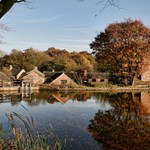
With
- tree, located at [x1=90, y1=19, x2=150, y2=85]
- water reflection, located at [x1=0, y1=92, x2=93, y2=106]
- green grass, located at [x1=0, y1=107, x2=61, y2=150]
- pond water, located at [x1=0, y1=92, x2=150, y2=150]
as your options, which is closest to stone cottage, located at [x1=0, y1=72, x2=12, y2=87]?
water reflection, located at [x1=0, y1=92, x2=93, y2=106]

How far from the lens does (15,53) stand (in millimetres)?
64438

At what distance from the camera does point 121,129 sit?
16.1 metres

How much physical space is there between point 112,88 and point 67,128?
29871mm

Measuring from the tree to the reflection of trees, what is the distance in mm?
24784

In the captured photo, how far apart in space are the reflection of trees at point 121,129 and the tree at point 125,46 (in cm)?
2478

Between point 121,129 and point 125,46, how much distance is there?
31.3 m

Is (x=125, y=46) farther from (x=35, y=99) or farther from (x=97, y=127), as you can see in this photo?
(x=97, y=127)

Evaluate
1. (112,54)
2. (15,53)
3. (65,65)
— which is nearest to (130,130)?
(112,54)

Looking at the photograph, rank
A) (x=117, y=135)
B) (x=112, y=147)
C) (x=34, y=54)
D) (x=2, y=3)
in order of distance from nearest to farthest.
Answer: (x=2, y=3)
(x=112, y=147)
(x=117, y=135)
(x=34, y=54)

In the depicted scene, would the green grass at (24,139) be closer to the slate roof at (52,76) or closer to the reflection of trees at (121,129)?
the reflection of trees at (121,129)

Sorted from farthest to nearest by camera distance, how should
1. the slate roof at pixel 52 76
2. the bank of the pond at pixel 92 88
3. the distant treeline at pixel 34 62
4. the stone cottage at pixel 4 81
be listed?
the distant treeline at pixel 34 62 → the slate roof at pixel 52 76 → the bank of the pond at pixel 92 88 → the stone cottage at pixel 4 81

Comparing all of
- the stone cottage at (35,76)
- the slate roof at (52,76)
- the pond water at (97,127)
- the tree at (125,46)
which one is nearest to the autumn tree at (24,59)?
the slate roof at (52,76)

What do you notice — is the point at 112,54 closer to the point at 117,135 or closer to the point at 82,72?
the point at 82,72

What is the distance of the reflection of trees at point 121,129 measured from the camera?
12.9 meters
